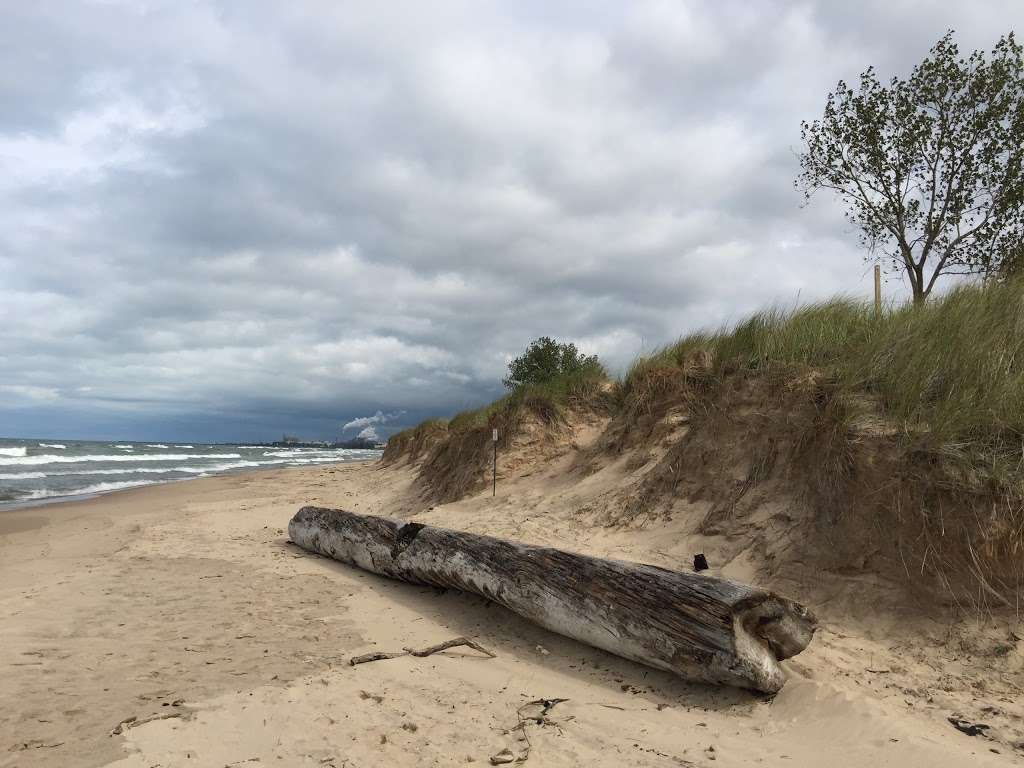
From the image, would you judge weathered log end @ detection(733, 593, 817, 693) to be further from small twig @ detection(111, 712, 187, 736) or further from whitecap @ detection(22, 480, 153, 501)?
whitecap @ detection(22, 480, 153, 501)

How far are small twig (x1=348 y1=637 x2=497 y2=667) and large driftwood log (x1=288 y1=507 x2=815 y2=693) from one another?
51 centimetres

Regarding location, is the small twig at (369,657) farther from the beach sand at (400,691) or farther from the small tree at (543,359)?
the small tree at (543,359)

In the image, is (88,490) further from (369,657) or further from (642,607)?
(642,607)

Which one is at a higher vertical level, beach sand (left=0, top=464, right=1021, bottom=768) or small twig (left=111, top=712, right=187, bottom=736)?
small twig (left=111, top=712, right=187, bottom=736)

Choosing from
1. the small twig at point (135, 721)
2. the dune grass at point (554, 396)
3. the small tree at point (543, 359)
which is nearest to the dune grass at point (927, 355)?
the dune grass at point (554, 396)

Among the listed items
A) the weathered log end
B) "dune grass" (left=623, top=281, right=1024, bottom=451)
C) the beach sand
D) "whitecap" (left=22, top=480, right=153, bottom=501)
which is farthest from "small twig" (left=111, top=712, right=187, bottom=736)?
"whitecap" (left=22, top=480, right=153, bottom=501)

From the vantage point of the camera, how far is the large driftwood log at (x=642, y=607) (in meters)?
3.87

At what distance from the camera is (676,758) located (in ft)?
10.5

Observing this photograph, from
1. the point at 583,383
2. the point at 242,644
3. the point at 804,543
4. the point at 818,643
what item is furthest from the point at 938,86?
the point at 242,644

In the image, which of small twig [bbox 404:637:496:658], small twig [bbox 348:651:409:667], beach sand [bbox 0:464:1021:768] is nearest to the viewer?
beach sand [bbox 0:464:1021:768]

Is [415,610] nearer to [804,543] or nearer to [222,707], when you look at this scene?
[222,707]

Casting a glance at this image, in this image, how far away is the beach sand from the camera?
3.25m

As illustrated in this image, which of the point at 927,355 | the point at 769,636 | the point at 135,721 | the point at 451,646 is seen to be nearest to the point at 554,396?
the point at 927,355

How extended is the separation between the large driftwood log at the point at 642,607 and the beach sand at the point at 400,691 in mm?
203
